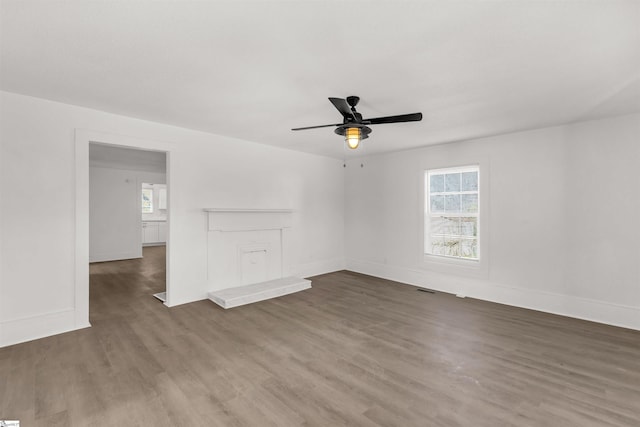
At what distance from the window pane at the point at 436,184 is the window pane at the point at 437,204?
13 cm

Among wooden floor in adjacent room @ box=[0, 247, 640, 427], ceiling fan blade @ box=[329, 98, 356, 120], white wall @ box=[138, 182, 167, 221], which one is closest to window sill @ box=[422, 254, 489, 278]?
wooden floor in adjacent room @ box=[0, 247, 640, 427]

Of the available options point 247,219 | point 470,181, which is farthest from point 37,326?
point 470,181

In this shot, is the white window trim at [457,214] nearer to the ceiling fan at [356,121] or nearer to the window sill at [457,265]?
the window sill at [457,265]

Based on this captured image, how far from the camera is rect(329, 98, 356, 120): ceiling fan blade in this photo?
2523 mm

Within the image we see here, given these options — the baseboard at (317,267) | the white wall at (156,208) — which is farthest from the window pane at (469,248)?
the white wall at (156,208)

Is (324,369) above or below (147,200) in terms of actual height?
below

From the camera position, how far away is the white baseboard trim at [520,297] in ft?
12.0

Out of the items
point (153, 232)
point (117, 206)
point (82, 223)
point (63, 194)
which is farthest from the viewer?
point (153, 232)

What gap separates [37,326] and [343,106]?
158 inches

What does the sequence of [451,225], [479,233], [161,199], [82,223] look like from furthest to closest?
[161,199]
[451,225]
[479,233]
[82,223]

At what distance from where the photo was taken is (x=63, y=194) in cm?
340

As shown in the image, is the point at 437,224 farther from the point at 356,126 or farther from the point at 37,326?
the point at 37,326

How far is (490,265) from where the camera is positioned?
4730 mm

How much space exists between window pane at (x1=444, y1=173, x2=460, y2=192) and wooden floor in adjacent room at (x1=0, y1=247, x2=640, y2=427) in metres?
2.12
